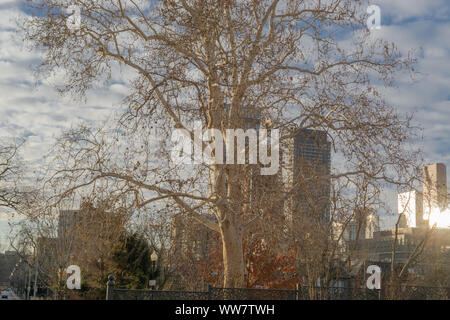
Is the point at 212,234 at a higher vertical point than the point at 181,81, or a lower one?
lower

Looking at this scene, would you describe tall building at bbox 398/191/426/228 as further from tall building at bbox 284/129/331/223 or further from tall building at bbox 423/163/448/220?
tall building at bbox 284/129/331/223

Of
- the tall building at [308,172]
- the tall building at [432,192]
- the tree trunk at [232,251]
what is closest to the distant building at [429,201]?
the tall building at [432,192]

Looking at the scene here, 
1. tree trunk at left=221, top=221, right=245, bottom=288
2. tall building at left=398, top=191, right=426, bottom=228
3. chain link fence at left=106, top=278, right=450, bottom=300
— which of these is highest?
tall building at left=398, top=191, right=426, bottom=228

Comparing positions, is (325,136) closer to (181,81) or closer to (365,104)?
(365,104)

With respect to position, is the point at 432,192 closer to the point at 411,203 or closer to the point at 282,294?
the point at 411,203

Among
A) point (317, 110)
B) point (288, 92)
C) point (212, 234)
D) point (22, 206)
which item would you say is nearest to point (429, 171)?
point (317, 110)

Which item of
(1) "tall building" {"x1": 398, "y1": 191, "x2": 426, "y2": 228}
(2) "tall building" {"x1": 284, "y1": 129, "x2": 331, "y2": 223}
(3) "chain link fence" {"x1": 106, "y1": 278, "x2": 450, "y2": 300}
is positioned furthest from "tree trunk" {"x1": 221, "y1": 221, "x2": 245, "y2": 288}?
(1) "tall building" {"x1": 398, "y1": 191, "x2": 426, "y2": 228}

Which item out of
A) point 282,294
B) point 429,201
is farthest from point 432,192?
point 282,294

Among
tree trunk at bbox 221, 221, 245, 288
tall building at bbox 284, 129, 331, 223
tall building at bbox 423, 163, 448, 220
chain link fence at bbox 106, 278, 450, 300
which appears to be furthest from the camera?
tall building at bbox 284, 129, 331, 223

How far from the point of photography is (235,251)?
1436 cm

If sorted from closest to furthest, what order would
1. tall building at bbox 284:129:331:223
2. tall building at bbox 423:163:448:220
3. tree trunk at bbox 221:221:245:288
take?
tall building at bbox 423:163:448:220
tree trunk at bbox 221:221:245:288
tall building at bbox 284:129:331:223

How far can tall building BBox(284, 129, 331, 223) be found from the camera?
1446 cm

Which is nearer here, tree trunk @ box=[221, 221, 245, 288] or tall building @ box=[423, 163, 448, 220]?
tall building @ box=[423, 163, 448, 220]
